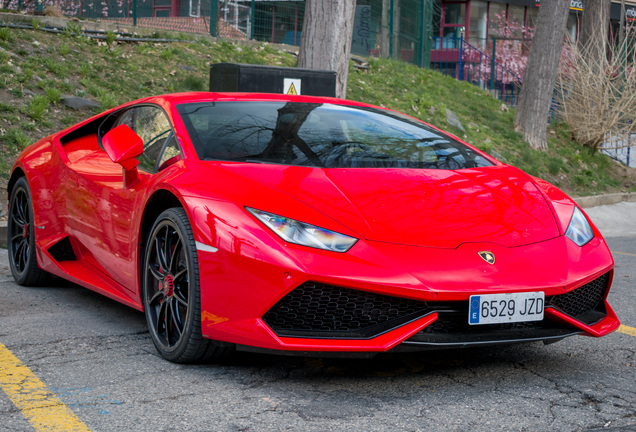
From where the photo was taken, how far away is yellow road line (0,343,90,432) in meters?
2.53

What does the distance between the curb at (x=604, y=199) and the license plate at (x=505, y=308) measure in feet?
29.2

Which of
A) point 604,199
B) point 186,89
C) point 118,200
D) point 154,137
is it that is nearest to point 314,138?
point 154,137

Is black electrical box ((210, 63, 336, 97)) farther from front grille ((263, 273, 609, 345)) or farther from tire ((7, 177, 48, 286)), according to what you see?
front grille ((263, 273, 609, 345))

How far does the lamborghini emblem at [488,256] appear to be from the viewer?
9.55 feet

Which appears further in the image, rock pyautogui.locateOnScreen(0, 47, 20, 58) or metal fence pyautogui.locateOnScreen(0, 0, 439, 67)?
metal fence pyautogui.locateOnScreen(0, 0, 439, 67)

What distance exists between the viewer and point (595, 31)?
50.1 ft

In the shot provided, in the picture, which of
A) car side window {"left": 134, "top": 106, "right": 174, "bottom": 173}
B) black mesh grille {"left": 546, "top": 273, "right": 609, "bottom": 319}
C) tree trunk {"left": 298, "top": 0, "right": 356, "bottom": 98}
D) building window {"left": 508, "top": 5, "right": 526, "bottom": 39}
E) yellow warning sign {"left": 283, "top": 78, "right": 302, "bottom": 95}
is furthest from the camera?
building window {"left": 508, "top": 5, "right": 526, "bottom": 39}

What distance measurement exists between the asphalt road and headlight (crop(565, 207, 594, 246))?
0.55 m

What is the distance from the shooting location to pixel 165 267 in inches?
131

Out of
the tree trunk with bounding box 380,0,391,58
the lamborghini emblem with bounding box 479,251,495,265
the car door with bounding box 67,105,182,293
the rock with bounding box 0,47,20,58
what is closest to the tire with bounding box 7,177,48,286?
the car door with bounding box 67,105,182,293

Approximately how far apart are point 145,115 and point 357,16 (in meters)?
13.6

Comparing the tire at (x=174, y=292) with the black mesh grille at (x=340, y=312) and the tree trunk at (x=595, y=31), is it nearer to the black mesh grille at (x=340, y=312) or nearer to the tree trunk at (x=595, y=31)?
the black mesh grille at (x=340, y=312)

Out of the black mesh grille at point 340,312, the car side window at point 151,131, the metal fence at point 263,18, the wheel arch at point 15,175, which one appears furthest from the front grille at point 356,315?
the metal fence at point 263,18

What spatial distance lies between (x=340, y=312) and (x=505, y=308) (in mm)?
606
